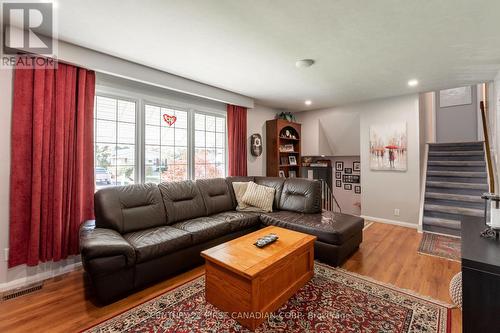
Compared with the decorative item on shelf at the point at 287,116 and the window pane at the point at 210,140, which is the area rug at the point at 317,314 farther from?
the decorative item on shelf at the point at 287,116

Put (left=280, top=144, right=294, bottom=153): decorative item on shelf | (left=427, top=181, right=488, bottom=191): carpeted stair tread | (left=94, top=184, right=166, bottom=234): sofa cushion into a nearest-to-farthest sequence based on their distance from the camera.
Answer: (left=94, top=184, right=166, bottom=234): sofa cushion < (left=427, top=181, right=488, bottom=191): carpeted stair tread < (left=280, top=144, right=294, bottom=153): decorative item on shelf

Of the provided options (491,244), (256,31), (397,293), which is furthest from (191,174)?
(491,244)

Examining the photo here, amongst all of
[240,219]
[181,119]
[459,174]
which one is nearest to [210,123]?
[181,119]

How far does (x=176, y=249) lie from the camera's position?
240 centimetres

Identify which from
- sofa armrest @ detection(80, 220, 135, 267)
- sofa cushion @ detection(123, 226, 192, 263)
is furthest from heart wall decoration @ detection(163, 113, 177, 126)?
sofa armrest @ detection(80, 220, 135, 267)

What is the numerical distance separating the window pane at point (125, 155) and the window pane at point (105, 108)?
0.40 meters

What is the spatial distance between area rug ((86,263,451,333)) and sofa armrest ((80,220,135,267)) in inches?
18.4

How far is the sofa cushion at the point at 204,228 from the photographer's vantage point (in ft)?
8.58

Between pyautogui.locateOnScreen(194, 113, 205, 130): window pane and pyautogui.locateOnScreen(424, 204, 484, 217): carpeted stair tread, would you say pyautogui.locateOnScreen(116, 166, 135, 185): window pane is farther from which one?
pyautogui.locateOnScreen(424, 204, 484, 217): carpeted stair tread

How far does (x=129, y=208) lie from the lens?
269cm

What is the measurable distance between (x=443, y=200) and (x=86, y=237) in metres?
5.47

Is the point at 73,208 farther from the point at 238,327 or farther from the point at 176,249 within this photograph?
the point at 238,327

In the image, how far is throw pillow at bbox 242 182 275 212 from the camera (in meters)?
3.61

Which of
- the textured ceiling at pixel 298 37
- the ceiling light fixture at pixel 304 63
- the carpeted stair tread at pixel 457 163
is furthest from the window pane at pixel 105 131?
the carpeted stair tread at pixel 457 163
